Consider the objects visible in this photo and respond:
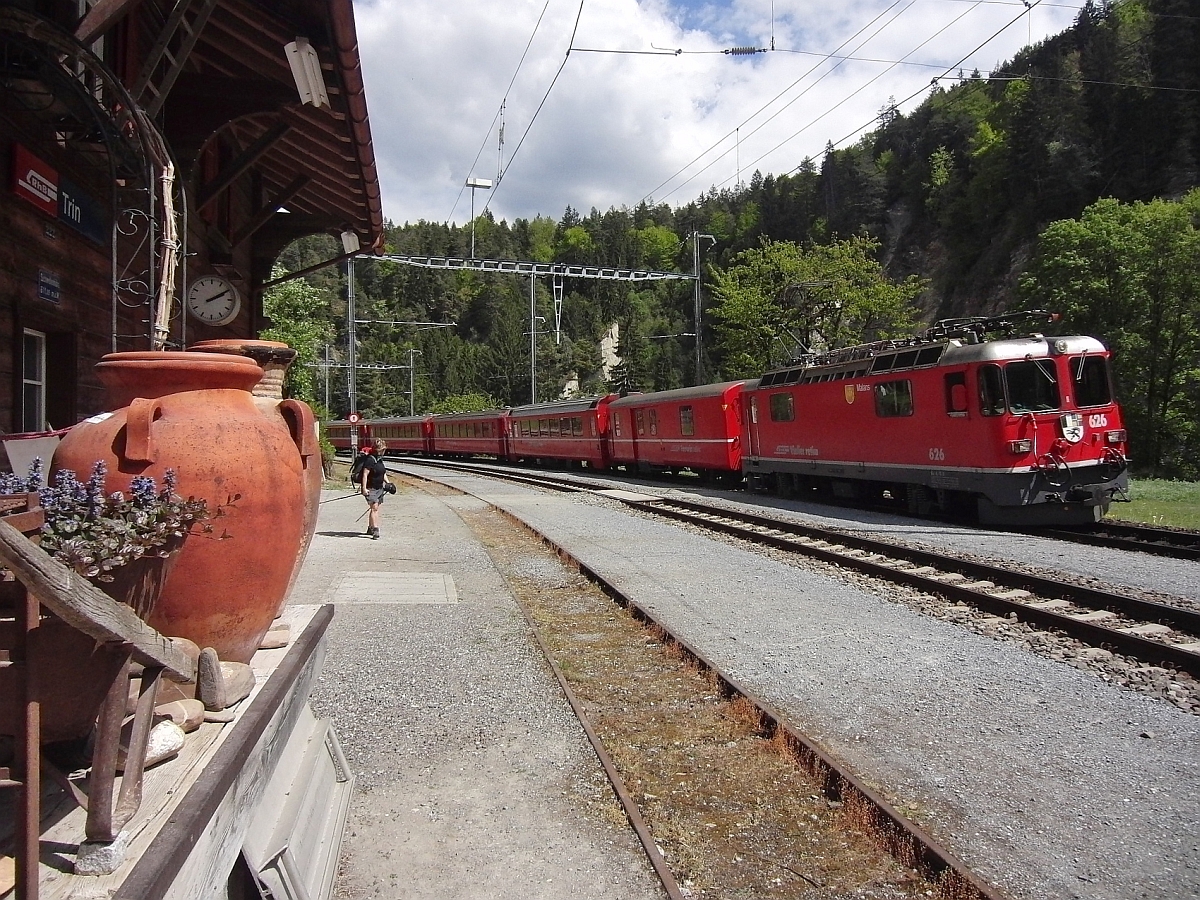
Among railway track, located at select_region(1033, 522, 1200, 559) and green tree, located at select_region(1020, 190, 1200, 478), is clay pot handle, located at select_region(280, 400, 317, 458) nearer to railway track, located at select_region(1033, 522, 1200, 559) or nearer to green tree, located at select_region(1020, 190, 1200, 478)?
railway track, located at select_region(1033, 522, 1200, 559)

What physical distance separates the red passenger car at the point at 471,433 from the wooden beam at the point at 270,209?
2919cm

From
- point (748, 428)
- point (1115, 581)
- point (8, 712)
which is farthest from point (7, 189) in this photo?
point (748, 428)

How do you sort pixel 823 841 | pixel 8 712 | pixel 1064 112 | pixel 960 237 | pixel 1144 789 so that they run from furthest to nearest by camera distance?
pixel 960 237
pixel 1064 112
pixel 1144 789
pixel 823 841
pixel 8 712

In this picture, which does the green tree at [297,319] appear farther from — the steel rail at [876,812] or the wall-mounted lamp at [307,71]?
the steel rail at [876,812]

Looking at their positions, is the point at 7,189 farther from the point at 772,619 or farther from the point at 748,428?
the point at 748,428

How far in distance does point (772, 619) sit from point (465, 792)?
4.37 meters

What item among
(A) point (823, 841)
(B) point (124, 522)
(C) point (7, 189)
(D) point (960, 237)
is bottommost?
(A) point (823, 841)

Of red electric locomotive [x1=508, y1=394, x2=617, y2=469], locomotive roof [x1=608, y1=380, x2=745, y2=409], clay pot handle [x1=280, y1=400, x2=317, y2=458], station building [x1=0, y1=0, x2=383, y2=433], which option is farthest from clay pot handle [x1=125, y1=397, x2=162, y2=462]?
red electric locomotive [x1=508, y1=394, x2=617, y2=469]

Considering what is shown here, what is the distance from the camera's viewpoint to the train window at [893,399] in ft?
48.0

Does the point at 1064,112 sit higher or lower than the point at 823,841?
higher

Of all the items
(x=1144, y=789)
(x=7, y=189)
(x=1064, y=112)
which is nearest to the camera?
(x=1144, y=789)

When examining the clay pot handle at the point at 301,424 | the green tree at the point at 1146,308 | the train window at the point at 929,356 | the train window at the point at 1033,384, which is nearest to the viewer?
the clay pot handle at the point at 301,424

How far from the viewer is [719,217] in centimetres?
11719

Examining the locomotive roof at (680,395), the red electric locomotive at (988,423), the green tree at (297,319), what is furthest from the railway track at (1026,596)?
the green tree at (297,319)
